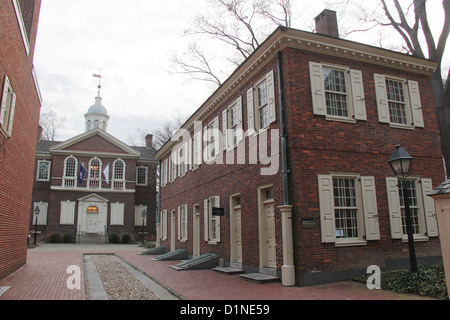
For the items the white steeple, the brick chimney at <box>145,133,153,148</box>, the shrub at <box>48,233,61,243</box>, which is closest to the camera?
the shrub at <box>48,233,61,243</box>

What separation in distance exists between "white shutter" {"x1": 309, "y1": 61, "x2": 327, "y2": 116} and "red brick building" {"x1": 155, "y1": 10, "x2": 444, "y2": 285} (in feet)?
0.10

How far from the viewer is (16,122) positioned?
1111 centimetres

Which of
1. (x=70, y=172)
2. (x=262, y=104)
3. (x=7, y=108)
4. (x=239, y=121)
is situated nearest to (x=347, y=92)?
(x=262, y=104)

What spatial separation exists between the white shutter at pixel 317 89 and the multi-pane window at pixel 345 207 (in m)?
2.01

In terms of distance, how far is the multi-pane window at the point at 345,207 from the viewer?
9.94 meters

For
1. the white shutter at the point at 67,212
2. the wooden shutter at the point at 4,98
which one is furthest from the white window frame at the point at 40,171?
the wooden shutter at the point at 4,98

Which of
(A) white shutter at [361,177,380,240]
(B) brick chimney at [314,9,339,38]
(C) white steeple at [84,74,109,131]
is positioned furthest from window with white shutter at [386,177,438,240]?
(C) white steeple at [84,74,109,131]

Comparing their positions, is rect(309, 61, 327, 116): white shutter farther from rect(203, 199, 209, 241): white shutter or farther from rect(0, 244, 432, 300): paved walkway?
rect(203, 199, 209, 241): white shutter

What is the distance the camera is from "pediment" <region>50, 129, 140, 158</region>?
33.6 meters

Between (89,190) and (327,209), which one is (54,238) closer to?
(89,190)

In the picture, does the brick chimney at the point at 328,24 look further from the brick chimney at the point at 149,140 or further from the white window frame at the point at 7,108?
the brick chimney at the point at 149,140

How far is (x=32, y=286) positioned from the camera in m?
9.60

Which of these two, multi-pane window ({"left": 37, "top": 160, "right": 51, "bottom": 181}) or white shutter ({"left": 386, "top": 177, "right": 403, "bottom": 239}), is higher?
multi-pane window ({"left": 37, "top": 160, "right": 51, "bottom": 181})

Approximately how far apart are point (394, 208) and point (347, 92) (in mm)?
3640
